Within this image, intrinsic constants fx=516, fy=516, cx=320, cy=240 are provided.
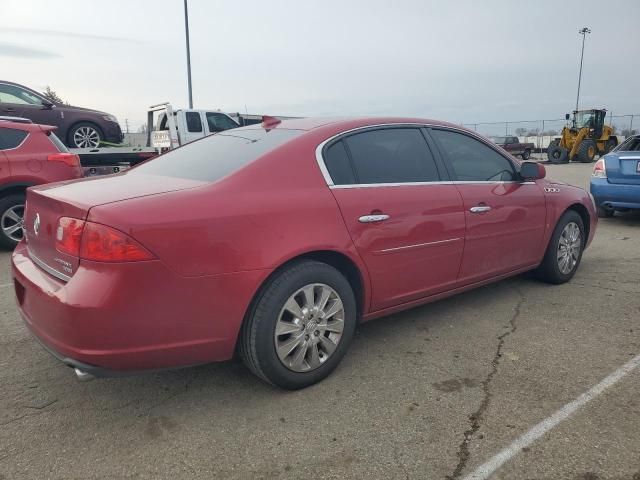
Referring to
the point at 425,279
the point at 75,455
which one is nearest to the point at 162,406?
the point at 75,455

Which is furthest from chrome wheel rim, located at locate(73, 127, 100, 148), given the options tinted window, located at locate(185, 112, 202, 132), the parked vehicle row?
the parked vehicle row

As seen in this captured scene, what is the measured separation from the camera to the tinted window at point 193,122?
1366 centimetres

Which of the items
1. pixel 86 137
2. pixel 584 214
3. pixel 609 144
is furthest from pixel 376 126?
pixel 609 144

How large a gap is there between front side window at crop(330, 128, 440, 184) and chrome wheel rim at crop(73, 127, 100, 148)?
9.43 metres

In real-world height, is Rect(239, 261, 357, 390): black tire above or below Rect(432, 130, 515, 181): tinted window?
below

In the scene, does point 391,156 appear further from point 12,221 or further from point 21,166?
point 12,221

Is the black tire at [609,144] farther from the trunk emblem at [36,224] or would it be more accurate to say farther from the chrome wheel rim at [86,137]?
the trunk emblem at [36,224]

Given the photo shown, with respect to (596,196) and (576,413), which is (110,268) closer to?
(576,413)

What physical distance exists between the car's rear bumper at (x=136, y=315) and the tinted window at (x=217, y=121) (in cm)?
1207

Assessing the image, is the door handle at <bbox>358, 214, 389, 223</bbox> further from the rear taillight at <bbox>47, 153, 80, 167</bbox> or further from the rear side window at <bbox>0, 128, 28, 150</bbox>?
the rear side window at <bbox>0, 128, 28, 150</bbox>

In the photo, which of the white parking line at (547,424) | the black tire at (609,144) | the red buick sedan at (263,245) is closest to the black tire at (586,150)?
the black tire at (609,144)

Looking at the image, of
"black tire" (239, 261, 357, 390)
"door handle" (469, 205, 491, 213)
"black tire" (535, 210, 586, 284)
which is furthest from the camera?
"black tire" (535, 210, 586, 284)

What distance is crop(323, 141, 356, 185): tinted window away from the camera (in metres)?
3.05

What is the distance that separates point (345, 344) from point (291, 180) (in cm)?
100
